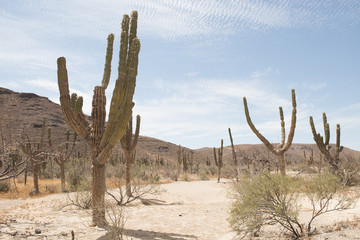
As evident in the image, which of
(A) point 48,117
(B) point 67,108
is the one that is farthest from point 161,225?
(A) point 48,117

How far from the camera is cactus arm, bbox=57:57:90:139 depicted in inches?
312

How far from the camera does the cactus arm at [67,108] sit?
7.93 metres

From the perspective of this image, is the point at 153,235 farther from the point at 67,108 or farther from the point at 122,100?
the point at 67,108

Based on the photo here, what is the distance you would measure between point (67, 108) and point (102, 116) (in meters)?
0.97

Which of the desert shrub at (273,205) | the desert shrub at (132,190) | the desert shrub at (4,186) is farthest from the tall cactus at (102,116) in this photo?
the desert shrub at (4,186)

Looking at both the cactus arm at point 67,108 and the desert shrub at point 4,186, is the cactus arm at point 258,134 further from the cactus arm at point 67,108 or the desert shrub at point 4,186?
the desert shrub at point 4,186

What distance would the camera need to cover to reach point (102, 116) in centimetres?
830

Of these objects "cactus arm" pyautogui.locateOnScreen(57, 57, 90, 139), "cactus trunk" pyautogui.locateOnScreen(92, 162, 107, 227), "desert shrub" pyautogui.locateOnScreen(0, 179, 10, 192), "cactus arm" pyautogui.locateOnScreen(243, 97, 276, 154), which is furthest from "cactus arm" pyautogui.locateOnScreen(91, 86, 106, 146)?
"desert shrub" pyautogui.locateOnScreen(0, 179, 10, 192)

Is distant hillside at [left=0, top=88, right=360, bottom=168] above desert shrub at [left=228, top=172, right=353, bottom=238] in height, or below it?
above

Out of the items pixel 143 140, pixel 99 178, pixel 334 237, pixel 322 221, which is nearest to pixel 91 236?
pixel 99 178

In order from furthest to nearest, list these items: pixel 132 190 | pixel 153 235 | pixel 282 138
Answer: pixel 282 138, pixel 132 190, pixel 153 235

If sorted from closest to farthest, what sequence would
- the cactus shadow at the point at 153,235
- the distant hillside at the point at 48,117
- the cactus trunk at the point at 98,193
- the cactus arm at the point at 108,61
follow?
the cactus shadow at the point at 153,235 < the cactus trunk at the point at 98,193 < the cactus arm at the point at 108,61 < the distant hillside at the point at 48,117

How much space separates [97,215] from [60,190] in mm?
11826

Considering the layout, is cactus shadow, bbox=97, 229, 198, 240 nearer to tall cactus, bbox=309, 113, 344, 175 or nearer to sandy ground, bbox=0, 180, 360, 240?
sandy ground, bbox=0, 180, 360, 240
